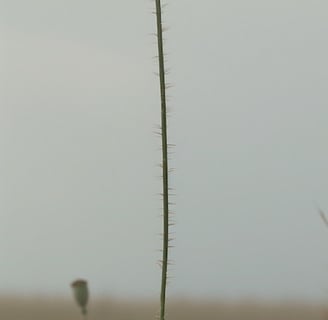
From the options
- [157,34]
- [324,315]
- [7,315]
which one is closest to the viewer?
[157,34]

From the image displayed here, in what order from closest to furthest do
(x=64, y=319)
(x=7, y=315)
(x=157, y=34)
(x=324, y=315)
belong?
(x=157, y=34) → (x=324, y=315) → (x=64, y=319) → (x=7, y=315)

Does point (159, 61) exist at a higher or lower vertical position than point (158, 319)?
higher

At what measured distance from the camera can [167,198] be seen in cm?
49

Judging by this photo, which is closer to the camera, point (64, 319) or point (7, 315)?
point (64, 319)

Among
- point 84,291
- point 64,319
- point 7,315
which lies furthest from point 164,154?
point 7,315

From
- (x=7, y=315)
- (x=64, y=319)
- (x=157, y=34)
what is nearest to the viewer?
(x=157, y=34)

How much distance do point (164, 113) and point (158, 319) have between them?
135 mm

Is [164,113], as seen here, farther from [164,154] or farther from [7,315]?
[7,315]

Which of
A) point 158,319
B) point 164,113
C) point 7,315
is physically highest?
point 7,315

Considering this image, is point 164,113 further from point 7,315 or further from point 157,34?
point 7,315

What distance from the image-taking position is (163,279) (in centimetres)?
50

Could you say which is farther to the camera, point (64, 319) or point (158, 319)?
point (64, 319)

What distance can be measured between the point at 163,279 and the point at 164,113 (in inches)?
4.2

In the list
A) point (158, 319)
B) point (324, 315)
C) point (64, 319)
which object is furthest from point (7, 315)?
point (158, 319)
